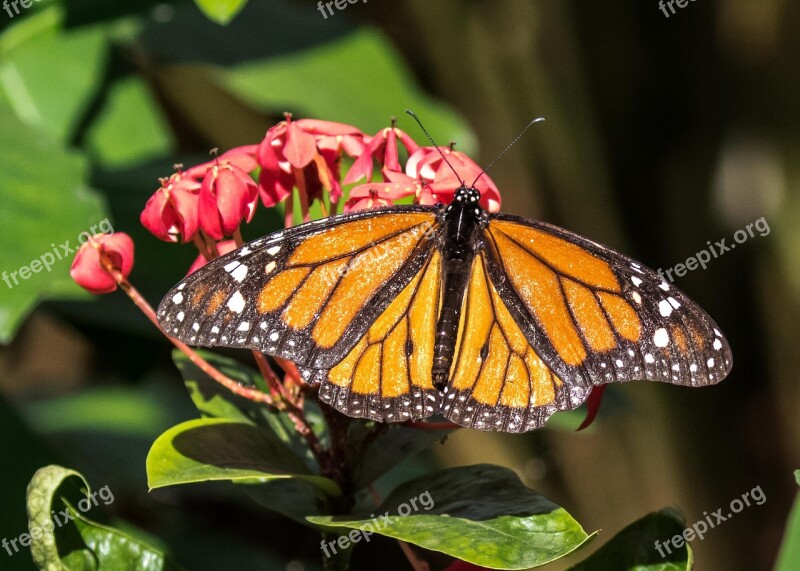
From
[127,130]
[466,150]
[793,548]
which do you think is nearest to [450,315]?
[793,548]

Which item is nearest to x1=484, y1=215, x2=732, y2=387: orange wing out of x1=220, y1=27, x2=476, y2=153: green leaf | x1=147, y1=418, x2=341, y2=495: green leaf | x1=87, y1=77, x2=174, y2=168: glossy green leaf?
x1=147, y1=418, x2=341, y2=495: green leaf

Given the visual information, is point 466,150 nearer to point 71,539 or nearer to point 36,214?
point 36,214

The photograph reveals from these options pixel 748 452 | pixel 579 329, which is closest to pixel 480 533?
pixel 579 329

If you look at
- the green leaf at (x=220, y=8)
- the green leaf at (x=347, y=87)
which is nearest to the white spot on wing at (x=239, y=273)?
the green leaf at (x=220, y=8)

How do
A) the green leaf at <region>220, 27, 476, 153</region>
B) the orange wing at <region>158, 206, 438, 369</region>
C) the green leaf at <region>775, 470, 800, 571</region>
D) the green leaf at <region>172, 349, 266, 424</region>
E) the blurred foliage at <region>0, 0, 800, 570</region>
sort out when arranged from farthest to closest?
the green leaf at <region>220, 27, 476, 153</region> < the blurred foliage at <region>0, 0, 800, 570</region> < the green leaf at <region>172, 349, 266, 424</region> < the orange wing at <region>158, 206, 438, 369</region> < the green leaf at <region>775, 470, 800, 571</region>

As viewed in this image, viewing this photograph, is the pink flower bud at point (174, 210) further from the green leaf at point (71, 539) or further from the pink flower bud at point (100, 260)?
the green leaf at point (71, 539)

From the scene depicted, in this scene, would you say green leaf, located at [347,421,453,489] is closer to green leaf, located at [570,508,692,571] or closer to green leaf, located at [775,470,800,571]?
green leaf, located at [570,508,692,571]

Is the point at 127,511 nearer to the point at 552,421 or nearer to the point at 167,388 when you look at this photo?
the point at 167,388
